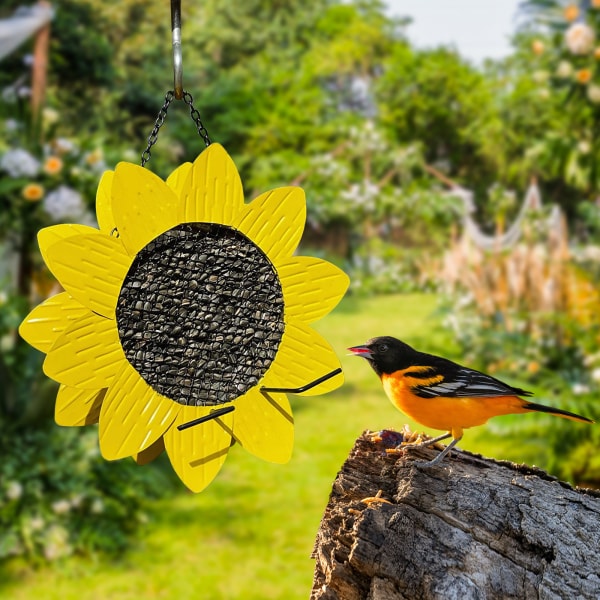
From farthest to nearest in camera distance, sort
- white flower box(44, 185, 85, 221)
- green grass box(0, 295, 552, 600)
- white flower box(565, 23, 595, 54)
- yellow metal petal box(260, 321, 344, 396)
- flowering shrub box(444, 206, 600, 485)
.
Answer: white flower box(565, 23, 595, 54) < flowering shrub box(444, 206, 600, 485) < white flower box(44, 185, 85, 221) < green grass box(0, 295, 552, 600) < yellow metal petal box(260, 321, 344, 396)

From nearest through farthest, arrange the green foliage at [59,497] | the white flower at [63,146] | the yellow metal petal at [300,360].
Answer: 1. the yellow metal petal at [300,360]
2. the green foliage at [59,497]
3. the white flower at [63,146]

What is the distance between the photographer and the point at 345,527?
3.13 ft

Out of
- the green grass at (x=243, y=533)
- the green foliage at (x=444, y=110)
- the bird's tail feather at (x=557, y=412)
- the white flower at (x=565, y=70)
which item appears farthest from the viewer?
the green foliage at (x=444, y=110)

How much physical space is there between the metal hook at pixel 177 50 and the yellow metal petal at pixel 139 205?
14 centimetres

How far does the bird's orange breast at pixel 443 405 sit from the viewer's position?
96 centimetres

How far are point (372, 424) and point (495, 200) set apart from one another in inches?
308

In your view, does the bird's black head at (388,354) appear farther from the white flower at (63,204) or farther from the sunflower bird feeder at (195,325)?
the white flower at (63,204)

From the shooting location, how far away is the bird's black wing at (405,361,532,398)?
3.13 feet

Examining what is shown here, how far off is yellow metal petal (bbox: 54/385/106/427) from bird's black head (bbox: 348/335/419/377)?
13.4 inches

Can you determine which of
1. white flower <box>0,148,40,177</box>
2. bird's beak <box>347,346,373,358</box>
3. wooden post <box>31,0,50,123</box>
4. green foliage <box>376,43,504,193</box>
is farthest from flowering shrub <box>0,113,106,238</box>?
green foliage <box>376,43,504,193</box>

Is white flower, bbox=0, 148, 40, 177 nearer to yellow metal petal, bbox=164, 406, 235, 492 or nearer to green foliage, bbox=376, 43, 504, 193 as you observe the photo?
yellow metal petal, bbox=164, 406, 235, 492

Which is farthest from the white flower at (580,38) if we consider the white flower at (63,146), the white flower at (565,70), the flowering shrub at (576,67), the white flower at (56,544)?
the white flower at (56,544)

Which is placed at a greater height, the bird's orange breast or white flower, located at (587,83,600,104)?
white flower, located at (587,83,600,104)

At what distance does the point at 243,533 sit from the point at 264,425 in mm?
2534
